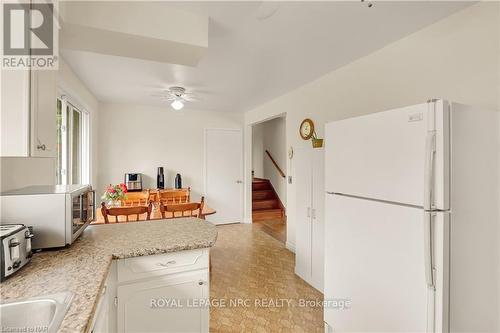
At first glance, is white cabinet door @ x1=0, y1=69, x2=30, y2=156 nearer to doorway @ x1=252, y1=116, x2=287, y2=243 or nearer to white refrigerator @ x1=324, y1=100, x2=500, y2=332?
white refrigerator @ x1=324, y1=100, x2=500, y2=332

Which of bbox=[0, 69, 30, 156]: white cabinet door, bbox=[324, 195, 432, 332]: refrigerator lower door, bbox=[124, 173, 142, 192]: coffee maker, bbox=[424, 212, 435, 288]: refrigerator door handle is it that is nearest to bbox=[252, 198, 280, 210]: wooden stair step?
bbox=[124, 173, 142, 192]: coffee maker

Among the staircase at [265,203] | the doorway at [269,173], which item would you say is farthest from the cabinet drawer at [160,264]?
the staircase at [265,203]

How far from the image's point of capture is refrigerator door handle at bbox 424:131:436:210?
1.19 metres

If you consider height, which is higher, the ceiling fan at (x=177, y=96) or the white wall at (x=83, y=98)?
the ceiling fan at (x=177, y=96)

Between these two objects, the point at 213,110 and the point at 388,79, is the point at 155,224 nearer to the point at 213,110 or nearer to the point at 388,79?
the point at 388,79

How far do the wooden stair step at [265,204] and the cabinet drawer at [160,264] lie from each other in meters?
4.54

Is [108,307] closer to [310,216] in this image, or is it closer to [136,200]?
[310,216]

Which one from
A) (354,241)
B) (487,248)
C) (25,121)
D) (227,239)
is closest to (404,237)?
(354,241)

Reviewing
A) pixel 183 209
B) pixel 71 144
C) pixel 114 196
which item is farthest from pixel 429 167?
pixel 71 144

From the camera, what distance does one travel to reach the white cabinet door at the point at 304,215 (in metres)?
2.73

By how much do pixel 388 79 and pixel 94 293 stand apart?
2.56 m

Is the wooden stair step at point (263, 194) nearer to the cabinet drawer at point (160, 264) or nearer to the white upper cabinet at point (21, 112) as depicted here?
the cabinet drawer at point (160, 264)

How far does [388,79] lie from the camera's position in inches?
87.2

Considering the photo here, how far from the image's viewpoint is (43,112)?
4.19ft
